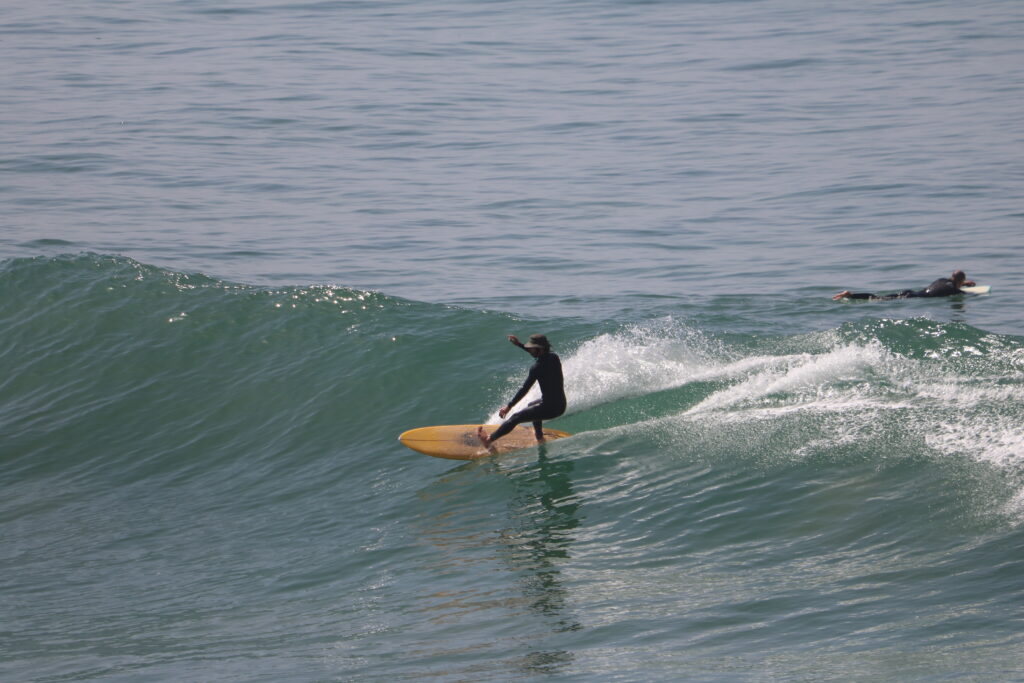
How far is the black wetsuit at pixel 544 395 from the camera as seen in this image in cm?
1243

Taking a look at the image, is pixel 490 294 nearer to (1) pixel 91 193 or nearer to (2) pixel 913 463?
(2) pixel 913 463

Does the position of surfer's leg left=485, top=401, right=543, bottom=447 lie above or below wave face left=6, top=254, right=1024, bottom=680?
above

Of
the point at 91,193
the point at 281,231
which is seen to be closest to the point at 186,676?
the point at 281,231

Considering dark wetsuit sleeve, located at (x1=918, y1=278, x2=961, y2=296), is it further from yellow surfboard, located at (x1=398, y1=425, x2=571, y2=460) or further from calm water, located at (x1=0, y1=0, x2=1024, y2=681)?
yellow surfboard, located at (x1=398, y1=425, x2=571, y2=460)

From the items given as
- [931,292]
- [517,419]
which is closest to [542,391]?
[517,419]

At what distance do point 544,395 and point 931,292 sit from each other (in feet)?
31.8

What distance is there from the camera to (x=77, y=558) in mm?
12039

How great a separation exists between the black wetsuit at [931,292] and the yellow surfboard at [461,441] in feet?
27.6

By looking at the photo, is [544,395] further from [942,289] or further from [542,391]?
[942,289]

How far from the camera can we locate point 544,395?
12633 mm

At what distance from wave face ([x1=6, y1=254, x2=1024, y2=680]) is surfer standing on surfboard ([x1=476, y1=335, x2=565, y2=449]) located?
41cm

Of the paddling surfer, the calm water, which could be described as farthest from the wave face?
the paddling surfer

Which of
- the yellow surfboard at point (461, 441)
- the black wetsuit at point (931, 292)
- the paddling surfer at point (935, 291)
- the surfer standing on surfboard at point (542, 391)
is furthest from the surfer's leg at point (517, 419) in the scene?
the black wetsuit at point (931, 292)

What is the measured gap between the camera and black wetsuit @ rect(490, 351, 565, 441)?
40.8 ft
